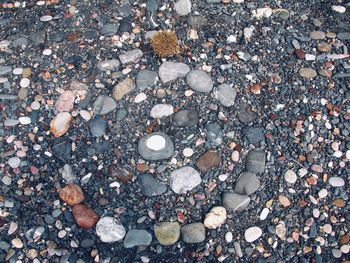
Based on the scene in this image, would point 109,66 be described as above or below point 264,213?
above

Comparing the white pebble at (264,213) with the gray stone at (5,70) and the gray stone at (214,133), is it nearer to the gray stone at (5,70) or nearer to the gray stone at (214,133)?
the gray stone at (214,133)

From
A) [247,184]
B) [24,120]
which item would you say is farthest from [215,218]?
[24,120]

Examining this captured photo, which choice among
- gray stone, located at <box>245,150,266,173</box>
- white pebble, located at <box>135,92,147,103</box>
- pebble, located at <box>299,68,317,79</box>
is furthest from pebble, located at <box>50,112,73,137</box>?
pebble, located at <box>299,68,317,79</box>

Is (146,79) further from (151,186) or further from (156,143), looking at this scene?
(151,186)

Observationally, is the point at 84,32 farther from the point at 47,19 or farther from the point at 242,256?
the point at 242,256

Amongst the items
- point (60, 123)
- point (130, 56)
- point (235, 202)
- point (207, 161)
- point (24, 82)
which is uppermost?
point (130, 56)

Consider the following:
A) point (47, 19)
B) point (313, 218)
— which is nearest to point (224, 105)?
point (313, 218)

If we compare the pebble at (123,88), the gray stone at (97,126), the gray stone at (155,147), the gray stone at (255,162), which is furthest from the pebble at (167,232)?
the pebble at (123,88)

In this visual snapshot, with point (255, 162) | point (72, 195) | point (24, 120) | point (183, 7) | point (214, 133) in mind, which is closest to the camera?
point (72, 195)
